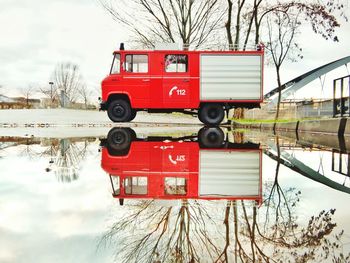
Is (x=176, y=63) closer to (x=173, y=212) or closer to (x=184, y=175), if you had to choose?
(x=184, y=175)

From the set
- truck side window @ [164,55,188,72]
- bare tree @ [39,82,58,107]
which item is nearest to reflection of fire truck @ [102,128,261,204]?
truck side window @ [164,55,188,72]

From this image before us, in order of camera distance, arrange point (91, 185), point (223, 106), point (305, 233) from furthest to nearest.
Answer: point (223, 106)
point (91, 185)
point (305, 233)

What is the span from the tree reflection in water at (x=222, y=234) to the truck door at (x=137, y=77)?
1291cm

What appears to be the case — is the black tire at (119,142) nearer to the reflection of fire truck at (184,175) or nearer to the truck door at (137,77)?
the reflection of fire truck at (184,175)

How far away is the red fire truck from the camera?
15.8 meters

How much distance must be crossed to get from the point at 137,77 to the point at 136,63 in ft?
1.84

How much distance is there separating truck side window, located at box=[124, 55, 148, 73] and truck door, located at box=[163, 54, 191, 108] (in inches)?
29.2

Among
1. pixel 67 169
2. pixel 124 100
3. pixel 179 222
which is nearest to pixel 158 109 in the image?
pixel 124 100

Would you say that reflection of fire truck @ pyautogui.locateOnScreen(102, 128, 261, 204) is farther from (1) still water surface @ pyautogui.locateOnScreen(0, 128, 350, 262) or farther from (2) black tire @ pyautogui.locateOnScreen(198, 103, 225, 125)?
(2) black tire @ pyautogui.locateOnScreen(198, 103, 225, 125)

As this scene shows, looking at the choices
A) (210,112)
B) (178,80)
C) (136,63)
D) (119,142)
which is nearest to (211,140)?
(119,142)

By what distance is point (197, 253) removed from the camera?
1.98m

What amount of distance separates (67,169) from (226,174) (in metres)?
1.79

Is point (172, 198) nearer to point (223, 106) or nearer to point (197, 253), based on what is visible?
point (197, 253)

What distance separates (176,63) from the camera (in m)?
16.0
